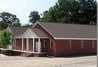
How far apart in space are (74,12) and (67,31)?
130ft

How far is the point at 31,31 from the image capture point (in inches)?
1797

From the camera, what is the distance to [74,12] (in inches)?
3359

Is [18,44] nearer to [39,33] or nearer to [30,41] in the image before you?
[30,41]

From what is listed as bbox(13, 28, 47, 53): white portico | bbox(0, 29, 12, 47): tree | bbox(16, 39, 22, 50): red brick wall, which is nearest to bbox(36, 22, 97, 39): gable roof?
bbox(13, 28, 47, 53): white portico

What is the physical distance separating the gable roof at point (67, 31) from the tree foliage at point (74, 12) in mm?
32097

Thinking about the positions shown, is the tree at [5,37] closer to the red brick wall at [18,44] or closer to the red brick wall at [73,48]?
the red brick wall at [18,44]

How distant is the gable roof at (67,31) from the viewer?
44.1 meters

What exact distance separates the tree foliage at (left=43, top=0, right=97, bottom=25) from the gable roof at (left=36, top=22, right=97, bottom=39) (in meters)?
32.1

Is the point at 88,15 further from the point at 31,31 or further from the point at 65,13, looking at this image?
the point at 31,31

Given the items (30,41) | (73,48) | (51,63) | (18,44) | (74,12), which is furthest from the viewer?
(74,12)

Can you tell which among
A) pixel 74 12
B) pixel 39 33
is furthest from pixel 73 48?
pixel 74 12

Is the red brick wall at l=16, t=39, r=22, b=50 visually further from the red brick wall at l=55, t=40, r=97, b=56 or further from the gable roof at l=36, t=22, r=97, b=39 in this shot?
the red brick wall at l=55, t=40, r=97, b=56

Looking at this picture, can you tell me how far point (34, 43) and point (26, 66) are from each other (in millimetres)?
18799

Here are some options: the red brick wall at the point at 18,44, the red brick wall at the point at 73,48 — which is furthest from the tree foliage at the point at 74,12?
the red brick wall at the point at 73,48
